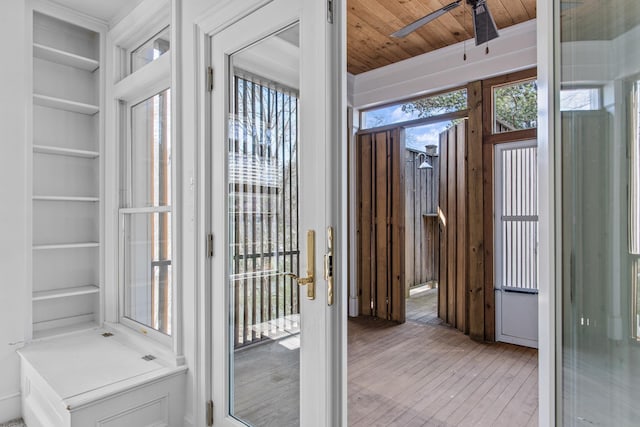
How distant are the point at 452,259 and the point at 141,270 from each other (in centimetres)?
315

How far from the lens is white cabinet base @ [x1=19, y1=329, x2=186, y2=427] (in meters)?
1.85

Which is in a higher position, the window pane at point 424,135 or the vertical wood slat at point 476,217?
the window pane at point 424,135

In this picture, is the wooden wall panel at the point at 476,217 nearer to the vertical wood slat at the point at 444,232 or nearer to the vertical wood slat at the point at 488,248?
the vertical wood slat at the point at 488,248

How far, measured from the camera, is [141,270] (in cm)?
275

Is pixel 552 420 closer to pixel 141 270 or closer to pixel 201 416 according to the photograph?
pixel 201 416

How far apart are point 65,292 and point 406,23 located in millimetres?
3701

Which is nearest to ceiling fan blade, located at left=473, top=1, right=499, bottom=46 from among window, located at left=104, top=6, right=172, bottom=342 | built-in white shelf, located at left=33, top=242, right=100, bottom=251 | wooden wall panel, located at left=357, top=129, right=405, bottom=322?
wooden wall panel, located at left=357, top=129, right=405, bottom=322

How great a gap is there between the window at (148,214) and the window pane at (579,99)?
7.09 ft

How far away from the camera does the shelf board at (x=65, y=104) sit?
2756 millimetres

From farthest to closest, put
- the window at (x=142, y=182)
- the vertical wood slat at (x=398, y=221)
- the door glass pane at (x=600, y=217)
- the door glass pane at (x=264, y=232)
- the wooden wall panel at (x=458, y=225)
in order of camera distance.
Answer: the vertical wood slat at (x=398, y=221)
the wooden wall panel at (x=458, y=225)
the window at (x=142, y=182)
the door glass pane at (x=264, y=232)
the door glass pane at (x=600, y=217)

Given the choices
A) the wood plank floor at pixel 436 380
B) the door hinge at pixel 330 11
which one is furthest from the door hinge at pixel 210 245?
the wood plank floor at pixel 436 380

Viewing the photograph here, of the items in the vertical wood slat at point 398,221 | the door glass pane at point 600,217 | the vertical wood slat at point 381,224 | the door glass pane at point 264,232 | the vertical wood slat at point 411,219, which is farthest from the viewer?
the vertical wood slat at point 411,219

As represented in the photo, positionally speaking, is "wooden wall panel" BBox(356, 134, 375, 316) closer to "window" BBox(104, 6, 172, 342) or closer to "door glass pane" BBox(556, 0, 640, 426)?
"window" BBox(104, 6, 172, 342)

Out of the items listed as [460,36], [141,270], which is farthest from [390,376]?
[460,36]
